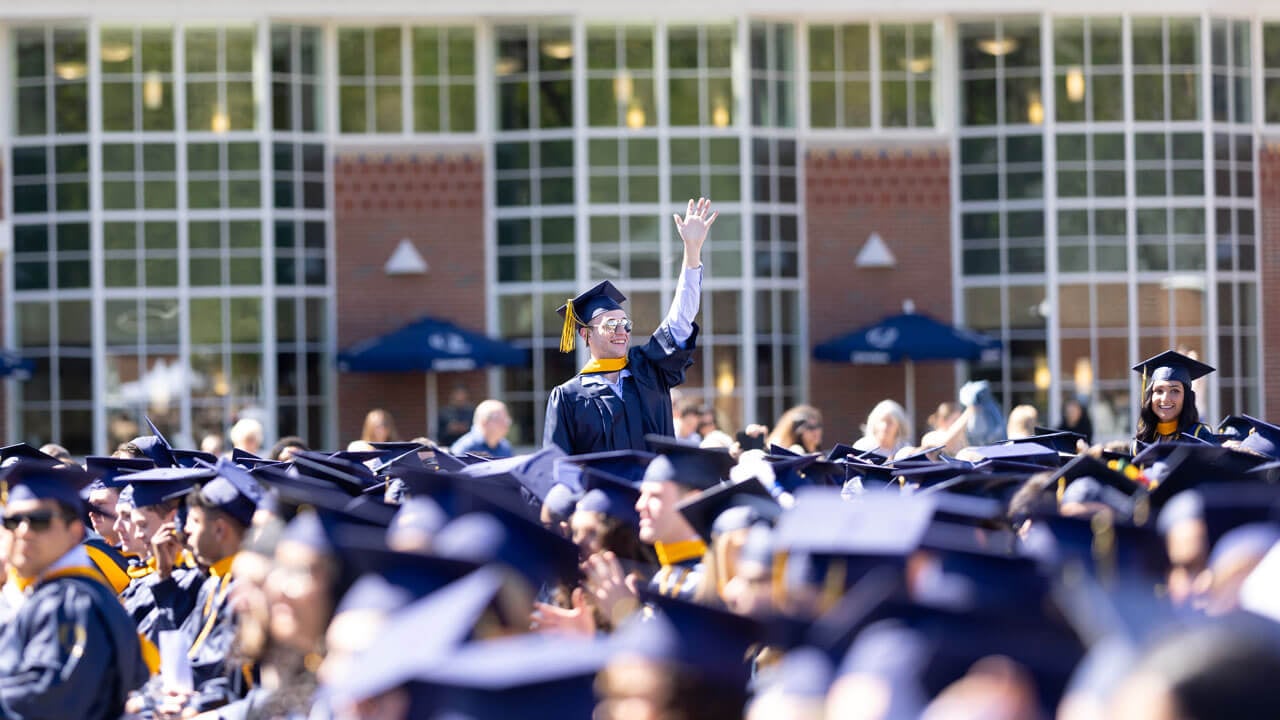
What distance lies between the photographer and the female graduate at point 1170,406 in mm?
7957

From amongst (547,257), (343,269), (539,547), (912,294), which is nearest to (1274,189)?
(912,294)

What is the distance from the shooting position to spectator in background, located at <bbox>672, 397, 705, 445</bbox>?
38.6 feet

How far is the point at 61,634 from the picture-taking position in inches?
183

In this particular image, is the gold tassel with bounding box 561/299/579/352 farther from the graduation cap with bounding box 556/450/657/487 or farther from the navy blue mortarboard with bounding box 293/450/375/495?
the graduation cap with bounding box 556/450/657/487

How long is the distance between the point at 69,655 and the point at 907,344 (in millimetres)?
14505

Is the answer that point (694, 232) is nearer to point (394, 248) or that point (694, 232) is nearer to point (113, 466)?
point (113, 466)

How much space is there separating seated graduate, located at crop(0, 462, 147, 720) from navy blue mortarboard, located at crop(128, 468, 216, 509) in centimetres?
133

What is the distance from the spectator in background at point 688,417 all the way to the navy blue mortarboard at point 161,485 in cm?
562

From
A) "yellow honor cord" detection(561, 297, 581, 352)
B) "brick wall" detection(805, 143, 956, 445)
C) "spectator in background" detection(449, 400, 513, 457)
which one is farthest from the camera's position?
"brick wall" detection(805, 143, 956, 445)

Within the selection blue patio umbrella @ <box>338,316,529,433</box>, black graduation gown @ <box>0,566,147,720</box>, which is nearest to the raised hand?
black graduation gown @ <box>0,566,147,720</box>

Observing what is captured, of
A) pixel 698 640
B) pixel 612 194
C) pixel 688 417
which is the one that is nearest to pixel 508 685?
pixel 698 640

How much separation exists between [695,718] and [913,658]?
503 mm

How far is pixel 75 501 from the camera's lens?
5.06 metres

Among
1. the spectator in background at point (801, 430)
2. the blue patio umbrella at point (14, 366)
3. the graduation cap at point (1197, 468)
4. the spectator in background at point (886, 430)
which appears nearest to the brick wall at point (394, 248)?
the blue patio umbrella at point (14, 366)
